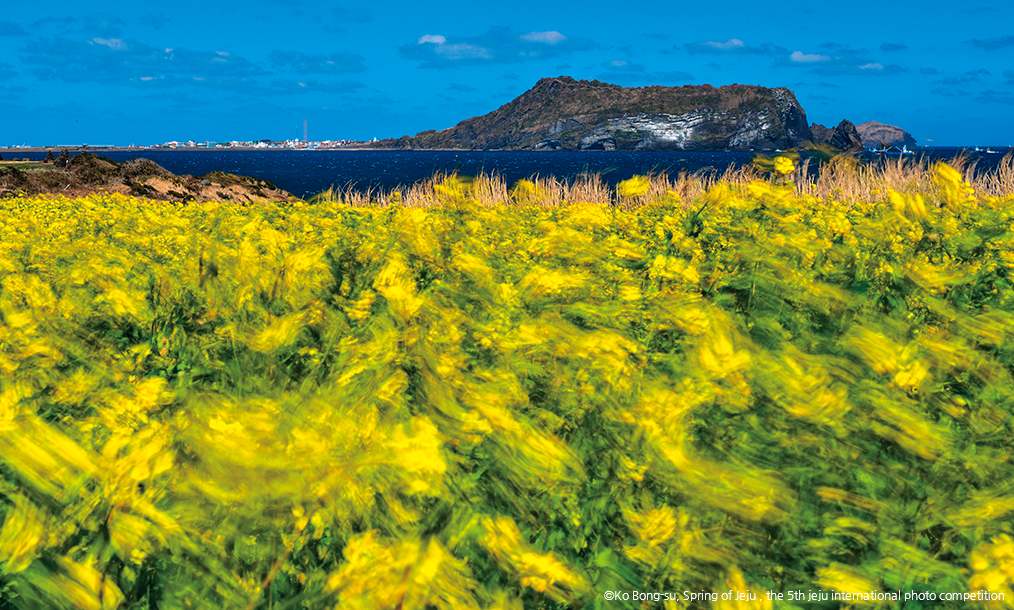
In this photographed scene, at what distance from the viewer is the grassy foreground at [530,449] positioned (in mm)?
1391

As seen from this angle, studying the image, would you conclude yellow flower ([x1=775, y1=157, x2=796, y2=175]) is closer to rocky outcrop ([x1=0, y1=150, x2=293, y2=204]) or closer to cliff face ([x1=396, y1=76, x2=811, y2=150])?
rocky outcrop ([x1=0, y1=150, x2=293, y2=204])

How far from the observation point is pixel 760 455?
1.61 meters

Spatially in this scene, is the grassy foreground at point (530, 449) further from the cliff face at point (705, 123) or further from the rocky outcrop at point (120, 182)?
the cliff face at point (705, 123)

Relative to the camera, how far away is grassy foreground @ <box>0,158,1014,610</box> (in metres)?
1.39

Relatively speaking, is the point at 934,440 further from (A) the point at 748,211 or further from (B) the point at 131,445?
(B) the point at 131,445

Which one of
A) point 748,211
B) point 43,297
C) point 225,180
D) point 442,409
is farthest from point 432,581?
point 225,180

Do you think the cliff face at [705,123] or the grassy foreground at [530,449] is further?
the cliff face at [705,123]

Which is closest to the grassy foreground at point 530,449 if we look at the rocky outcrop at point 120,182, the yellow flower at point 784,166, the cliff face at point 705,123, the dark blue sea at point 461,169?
the yellow flower at point 784,166

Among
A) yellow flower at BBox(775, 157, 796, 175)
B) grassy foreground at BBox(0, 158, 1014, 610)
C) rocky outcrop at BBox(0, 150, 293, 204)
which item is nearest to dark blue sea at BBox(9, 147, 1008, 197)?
yellow flower at BBox(775, 157, 796, 175)

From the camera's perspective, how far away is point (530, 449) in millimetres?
1505

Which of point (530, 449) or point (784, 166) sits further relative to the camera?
point (784, 166)

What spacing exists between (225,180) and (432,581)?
966 inches

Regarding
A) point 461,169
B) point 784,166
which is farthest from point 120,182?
point 784,166

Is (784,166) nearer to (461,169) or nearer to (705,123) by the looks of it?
(461,169)
